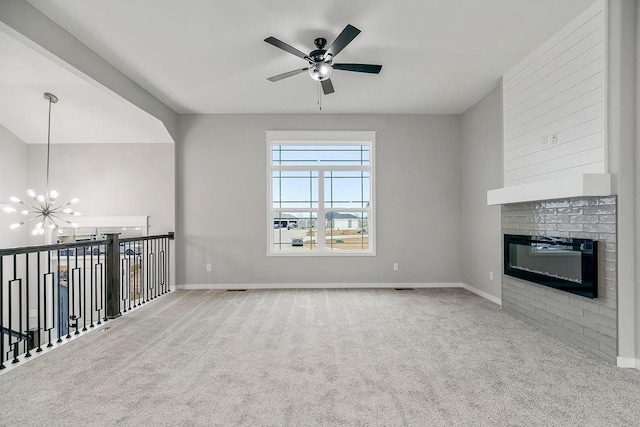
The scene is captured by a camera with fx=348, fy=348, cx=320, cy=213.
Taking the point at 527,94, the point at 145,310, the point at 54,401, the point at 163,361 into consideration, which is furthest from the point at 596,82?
the point at 145,310

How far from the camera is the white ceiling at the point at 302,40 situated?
→ 2.82m

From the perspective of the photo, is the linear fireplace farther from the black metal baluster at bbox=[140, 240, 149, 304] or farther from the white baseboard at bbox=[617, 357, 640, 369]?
the black metal baluster at bbox=[140, 240, 149, 304]

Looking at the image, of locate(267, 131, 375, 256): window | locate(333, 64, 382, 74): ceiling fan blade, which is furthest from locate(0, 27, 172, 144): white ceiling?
locate(333, 64, 382, 74): ceiling fan blade

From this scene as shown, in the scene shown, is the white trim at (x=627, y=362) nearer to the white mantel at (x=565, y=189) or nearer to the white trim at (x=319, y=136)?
the white mantel at (x=565, y=189)

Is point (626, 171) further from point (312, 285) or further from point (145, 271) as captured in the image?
point (145, 271)

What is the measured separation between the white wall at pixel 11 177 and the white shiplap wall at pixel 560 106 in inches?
285

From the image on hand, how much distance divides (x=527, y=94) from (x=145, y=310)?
5.07m

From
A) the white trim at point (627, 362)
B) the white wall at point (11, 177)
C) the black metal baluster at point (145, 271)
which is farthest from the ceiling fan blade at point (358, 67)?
the white wall at point (11, 177)

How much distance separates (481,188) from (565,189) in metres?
2.20

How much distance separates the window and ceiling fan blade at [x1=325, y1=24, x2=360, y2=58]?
8.90 ft

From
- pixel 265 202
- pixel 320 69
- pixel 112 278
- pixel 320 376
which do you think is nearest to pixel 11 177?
pixel 112 278

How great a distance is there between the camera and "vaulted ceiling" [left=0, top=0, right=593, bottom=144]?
2.83 metres

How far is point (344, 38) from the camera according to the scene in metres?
2.81

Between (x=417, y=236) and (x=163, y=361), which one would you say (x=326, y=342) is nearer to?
(x=163, y=361)
